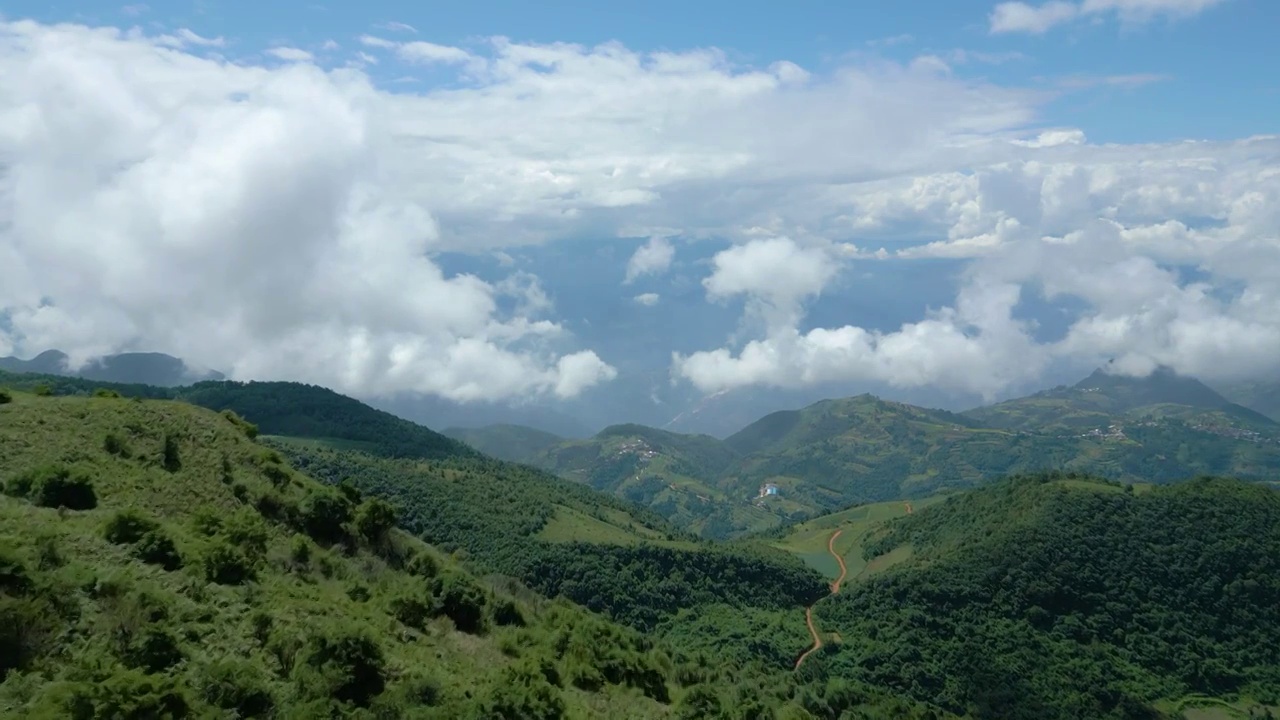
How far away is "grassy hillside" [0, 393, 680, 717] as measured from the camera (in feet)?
73.4

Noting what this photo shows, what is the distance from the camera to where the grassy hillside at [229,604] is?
73.4 feet

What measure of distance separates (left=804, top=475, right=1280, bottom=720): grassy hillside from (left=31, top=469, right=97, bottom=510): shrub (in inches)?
2961

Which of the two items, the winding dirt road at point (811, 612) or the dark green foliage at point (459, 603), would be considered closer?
the dark green foliage at point (459, 603)

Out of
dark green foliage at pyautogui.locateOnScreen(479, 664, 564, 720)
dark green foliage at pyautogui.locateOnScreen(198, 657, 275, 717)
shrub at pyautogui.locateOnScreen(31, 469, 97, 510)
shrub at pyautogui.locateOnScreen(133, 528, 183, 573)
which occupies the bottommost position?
dark green foliage at pyautogui.locateOnScreen(479, 664, 564, 720)

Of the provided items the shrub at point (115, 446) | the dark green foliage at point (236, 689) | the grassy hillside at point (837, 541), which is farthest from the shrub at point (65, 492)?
the grassy hillside at point (837, 541)

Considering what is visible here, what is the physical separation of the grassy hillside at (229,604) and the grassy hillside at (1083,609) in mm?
59118

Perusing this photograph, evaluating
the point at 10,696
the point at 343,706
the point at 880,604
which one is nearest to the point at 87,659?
the point at 10,696

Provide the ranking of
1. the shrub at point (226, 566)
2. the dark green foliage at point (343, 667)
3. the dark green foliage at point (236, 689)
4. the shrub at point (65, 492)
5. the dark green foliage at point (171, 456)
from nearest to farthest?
the dark green foliage at point (236, 689), the dark green foliage at point (343, 667), the shrub at point (226, 566), the shrub at point (65, 492), the dark green foliage at point (171, 456)

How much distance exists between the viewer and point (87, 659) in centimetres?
2136

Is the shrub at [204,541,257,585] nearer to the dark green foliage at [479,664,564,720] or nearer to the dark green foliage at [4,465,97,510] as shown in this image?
the dark green foliage at [4,465,97,510]

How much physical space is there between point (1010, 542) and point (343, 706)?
384ft

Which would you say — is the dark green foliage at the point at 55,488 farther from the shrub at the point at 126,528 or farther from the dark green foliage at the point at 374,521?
the dark green foliage at the point at 374,521

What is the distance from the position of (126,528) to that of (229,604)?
548 centimetres

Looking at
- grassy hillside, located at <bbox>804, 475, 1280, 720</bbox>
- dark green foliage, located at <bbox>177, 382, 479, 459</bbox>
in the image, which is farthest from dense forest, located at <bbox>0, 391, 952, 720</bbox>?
dark green foliage, located at <bbox>177, 382, 479, 459</bbox>
